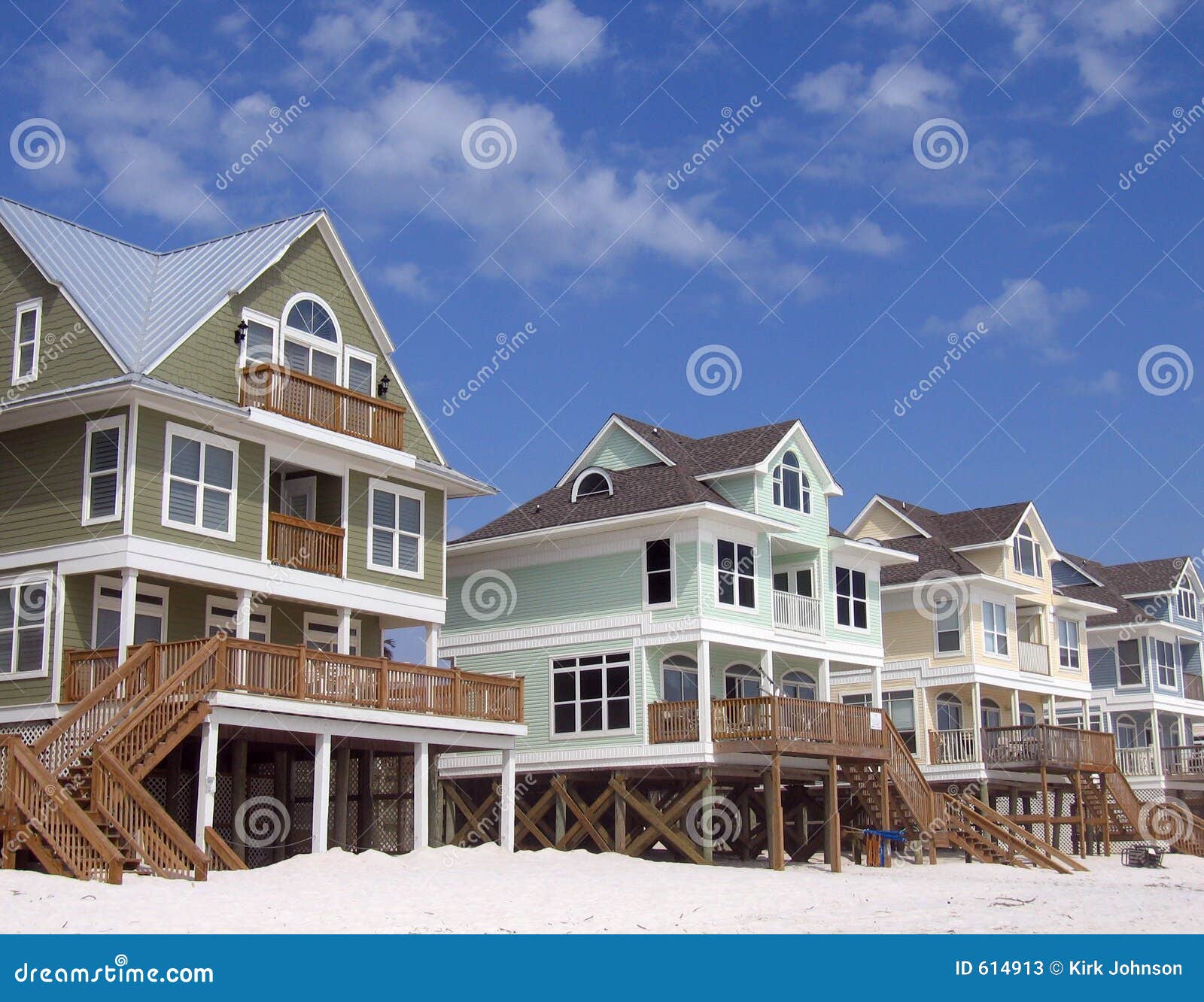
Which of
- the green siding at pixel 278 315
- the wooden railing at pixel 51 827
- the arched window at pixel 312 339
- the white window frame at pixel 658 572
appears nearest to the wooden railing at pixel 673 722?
the white window frame at pixel 658 572

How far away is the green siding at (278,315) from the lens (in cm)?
3042

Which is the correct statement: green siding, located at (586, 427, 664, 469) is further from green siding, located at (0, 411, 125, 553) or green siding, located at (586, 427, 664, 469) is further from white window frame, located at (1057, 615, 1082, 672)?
white window frame, located at (1057, 615, 1082, 672)

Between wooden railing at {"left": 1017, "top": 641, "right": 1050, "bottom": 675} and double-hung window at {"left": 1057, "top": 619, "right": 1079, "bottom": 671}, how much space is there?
196 centimetres

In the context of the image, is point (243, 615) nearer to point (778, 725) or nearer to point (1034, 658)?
point (778, 725)

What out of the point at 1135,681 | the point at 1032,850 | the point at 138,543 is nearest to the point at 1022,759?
the point at 1032,850

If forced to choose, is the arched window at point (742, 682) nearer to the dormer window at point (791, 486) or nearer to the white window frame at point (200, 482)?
the dormer window at point (791, 486)

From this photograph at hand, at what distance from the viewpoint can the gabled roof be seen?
101 ft

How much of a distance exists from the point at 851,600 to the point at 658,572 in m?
7.67

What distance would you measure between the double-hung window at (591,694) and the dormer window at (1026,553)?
736 inches

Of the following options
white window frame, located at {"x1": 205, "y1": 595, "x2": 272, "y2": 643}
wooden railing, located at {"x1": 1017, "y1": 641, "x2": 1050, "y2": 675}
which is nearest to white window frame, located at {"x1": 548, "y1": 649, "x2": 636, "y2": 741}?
white window frame, located at {"x1": 205, "y1": 595, "x2": 272, "y2": 643}

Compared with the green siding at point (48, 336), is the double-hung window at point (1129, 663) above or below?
below

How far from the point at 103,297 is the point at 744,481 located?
16.5 meters

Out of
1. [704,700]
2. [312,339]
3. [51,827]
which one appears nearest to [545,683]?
[704,700]
